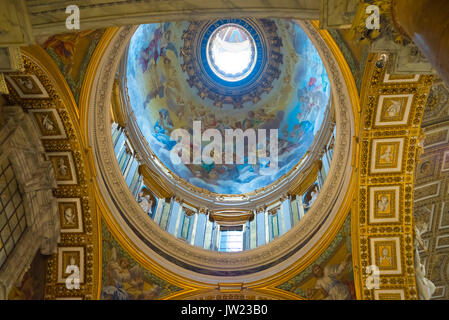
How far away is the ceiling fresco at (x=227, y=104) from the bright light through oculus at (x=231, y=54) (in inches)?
48.9

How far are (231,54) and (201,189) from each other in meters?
10.2

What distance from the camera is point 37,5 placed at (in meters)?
6.32

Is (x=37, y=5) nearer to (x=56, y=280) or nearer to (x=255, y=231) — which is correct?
(x=56, y=280)

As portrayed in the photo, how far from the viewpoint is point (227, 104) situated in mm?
24297

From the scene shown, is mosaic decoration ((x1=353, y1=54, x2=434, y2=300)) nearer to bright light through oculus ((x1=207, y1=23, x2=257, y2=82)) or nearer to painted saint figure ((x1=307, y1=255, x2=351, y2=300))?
painted saint figure ((x1=307, y1=255, x2=351, y2=300))

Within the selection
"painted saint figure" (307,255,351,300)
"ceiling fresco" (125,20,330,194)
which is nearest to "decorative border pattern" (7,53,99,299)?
"ceiling fresco" (125,20,330,194)

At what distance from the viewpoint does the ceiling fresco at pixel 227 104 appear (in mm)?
19562

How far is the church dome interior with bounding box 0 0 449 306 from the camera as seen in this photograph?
6.67 meters

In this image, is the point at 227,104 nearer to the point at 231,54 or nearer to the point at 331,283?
the point at 231,54

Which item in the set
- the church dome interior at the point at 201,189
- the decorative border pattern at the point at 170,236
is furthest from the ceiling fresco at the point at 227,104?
the decorative border pattern at the point at 170,236

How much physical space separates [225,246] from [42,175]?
7780 mm

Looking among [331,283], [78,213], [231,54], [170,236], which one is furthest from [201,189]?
[231,54]

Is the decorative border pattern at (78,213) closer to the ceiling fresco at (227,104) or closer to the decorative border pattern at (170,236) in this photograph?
the decorative border pattern at (170,236)
